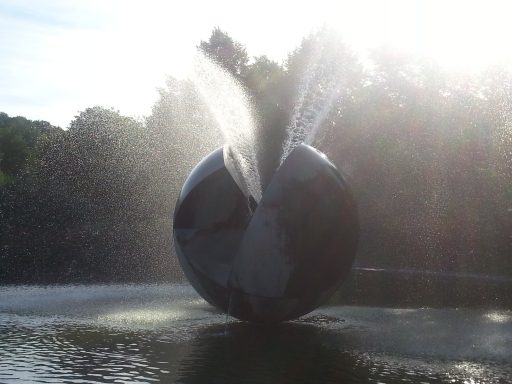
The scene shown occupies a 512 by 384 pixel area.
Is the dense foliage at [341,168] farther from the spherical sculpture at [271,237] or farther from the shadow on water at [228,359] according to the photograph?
the shadow on water at [228,359]

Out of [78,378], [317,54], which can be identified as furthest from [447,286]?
[317,54]

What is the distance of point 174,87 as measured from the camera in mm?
49812

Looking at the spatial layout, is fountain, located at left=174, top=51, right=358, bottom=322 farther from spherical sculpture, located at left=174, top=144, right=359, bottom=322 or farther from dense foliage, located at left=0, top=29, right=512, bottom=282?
dense foliage, located at left=0, top=29, right=512, bottom=282

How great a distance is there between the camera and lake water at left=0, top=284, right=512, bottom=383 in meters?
8.03

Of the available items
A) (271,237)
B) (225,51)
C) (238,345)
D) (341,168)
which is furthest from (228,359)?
(225,51)

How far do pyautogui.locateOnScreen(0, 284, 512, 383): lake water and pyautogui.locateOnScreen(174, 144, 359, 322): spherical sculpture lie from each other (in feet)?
2.41

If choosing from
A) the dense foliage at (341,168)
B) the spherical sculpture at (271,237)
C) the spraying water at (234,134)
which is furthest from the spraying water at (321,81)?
the spherical sculpture at (271,237)

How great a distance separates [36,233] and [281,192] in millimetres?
24949

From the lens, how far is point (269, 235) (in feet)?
32.8

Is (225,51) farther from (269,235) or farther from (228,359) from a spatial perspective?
(228,359)

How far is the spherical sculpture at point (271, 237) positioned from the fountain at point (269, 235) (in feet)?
0.05

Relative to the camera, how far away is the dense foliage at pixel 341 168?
29375mm

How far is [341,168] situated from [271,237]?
1127 inches

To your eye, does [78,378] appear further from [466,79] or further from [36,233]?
[466,79]
